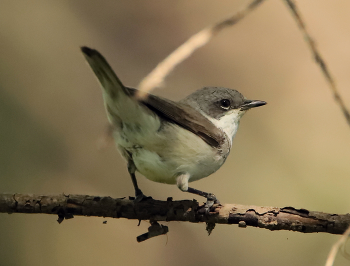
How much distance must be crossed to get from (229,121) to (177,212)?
4.68 feet

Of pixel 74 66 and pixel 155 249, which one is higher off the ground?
pixel 74 66

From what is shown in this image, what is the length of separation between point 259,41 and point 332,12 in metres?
0.94

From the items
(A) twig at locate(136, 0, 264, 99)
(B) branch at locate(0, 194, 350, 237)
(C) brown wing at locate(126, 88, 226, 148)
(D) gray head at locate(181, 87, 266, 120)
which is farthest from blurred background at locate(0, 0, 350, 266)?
(A) twig at locate(136, 0, 264, 99)

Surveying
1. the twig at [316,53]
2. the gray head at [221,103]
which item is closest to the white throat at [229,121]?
A: the gray head at [221,103]

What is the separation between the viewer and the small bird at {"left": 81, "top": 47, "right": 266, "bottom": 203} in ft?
9.09

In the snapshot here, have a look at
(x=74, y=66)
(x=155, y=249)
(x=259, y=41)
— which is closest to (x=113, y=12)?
(x=74, y=66)

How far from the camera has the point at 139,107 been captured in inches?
111

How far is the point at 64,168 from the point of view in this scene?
15.7ft

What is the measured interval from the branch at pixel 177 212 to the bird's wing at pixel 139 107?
1.96 ft

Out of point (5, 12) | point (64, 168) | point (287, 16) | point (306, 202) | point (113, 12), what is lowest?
point (64, 168)

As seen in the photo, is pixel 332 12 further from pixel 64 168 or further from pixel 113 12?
pixel 64 168

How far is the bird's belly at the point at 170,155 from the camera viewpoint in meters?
2.97

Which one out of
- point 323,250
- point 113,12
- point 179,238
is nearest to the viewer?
point 323,250

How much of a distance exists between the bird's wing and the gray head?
0.24m
